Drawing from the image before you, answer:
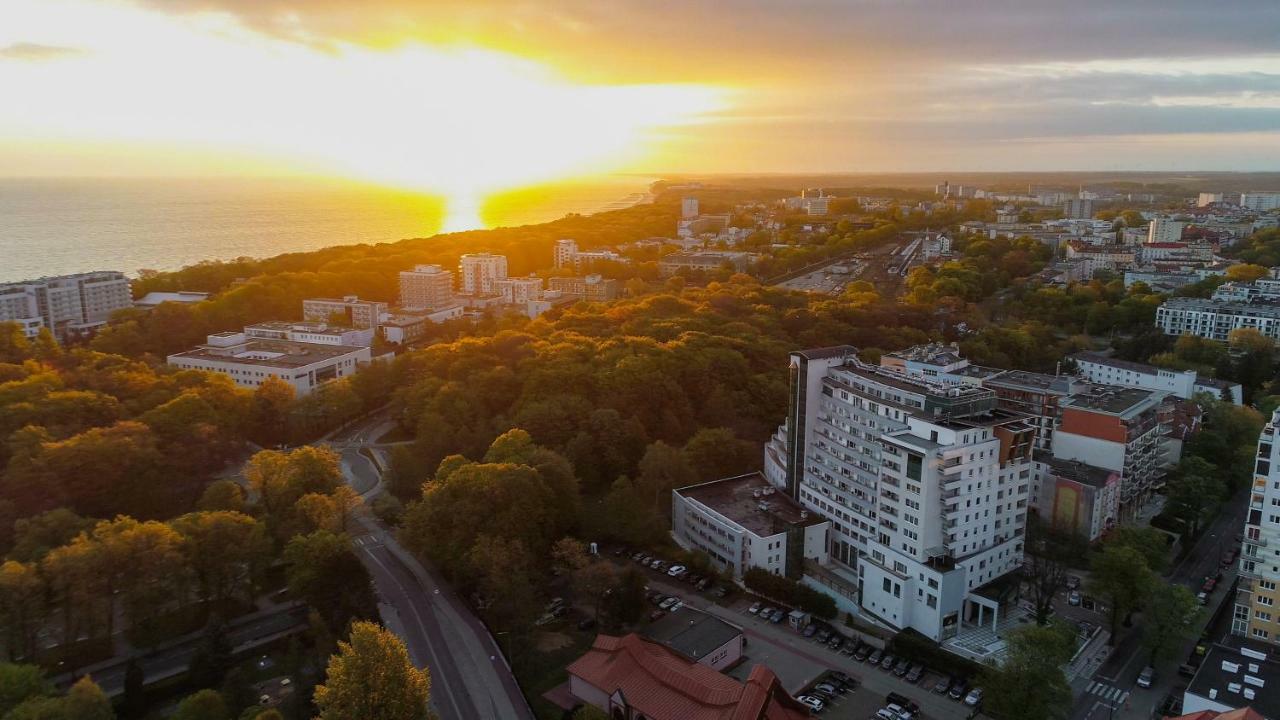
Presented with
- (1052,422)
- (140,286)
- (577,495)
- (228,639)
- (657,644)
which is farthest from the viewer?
(140,286)

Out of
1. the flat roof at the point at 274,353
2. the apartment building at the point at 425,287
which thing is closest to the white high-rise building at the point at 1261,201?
the apartment building at the point at 425,287

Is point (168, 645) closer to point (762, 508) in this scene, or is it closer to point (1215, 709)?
point (762, 508)

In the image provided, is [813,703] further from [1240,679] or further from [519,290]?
[519,290]

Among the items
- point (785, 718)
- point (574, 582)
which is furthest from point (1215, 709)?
point (574, 582)

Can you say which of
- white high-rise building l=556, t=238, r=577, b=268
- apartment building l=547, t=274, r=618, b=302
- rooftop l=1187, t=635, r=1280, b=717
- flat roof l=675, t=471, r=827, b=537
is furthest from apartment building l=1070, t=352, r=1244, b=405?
white high-rise building l=556, t=238, r=577, b=268

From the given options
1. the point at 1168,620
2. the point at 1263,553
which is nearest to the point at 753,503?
the point at 1168,620

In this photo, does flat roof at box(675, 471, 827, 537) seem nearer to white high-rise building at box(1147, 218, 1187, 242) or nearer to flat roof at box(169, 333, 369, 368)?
flat roof at box(169, 333, 369, 368)
